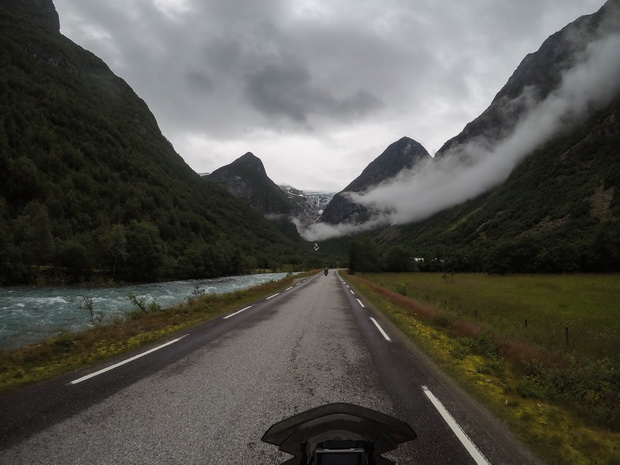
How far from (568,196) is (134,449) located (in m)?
158

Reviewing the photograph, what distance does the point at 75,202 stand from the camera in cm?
8450

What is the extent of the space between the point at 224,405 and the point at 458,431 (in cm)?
346

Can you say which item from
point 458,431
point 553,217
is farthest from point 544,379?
point 553,217

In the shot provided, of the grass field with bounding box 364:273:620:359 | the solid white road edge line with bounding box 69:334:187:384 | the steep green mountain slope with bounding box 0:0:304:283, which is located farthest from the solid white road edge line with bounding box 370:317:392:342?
the steep green mountain slope with bounding box 0:0:304:283

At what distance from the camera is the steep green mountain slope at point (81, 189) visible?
4878 centimetres

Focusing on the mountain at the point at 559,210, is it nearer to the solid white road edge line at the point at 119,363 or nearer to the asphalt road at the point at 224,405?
the asphalt road at the point at 224,405

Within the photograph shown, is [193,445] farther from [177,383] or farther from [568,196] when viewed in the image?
[568,196]

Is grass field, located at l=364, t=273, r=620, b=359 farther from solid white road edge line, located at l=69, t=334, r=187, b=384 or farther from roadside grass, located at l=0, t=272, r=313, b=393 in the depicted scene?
roadside grass, located at l=0, t=272, r=313, b=393

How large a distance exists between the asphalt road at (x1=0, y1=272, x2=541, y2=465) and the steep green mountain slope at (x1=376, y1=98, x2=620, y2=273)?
218ft

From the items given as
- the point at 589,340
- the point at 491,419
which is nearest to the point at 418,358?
the point at 491,419

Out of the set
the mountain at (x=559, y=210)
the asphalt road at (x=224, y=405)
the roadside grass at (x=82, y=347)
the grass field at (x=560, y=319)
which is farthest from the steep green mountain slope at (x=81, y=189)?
the mountain at (x=559, y=210)

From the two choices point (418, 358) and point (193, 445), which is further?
point (418, 358)

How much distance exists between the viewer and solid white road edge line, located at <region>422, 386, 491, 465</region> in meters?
3.80

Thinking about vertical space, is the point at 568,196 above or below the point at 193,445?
above
